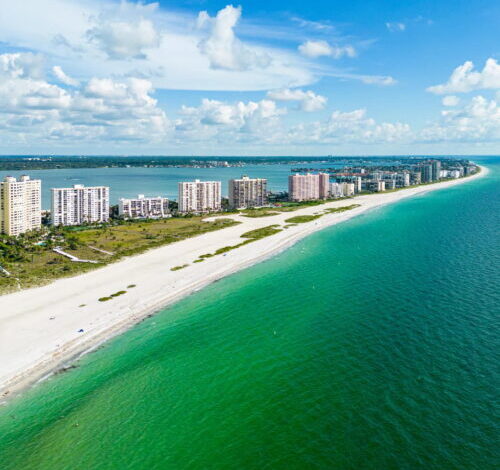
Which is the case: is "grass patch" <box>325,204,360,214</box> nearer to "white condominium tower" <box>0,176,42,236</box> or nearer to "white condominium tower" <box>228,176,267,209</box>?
"white condominium tower" <box>228,176,267,209</box>

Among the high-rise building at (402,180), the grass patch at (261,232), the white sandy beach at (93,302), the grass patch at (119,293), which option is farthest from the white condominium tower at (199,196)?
the high-rise building at (402,180)

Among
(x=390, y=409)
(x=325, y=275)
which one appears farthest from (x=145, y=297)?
(x=390, y=409)

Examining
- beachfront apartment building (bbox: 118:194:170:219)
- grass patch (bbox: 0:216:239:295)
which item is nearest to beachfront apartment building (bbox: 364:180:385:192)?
grass patch (bbox: 0:216:239:295)

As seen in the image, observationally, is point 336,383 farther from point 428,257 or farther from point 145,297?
point 428,257

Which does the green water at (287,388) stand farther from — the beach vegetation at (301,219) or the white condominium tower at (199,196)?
the white condominium tower at (199,196)

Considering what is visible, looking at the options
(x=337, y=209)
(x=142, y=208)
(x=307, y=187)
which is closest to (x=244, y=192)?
(x=337, y=209)
